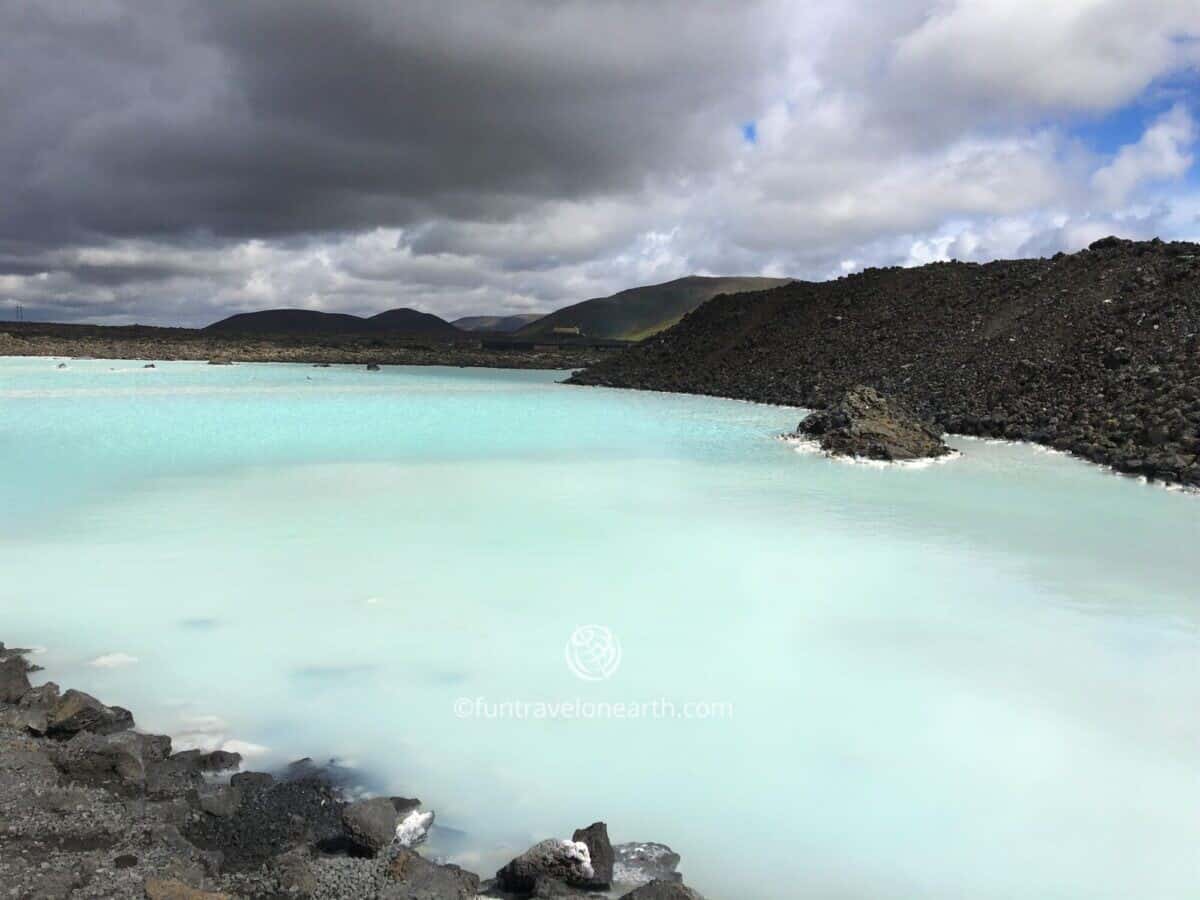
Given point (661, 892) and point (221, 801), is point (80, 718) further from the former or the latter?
point (661, 892)

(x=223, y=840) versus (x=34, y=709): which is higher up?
(x=34, y=709)

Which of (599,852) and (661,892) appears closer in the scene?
(661,892)

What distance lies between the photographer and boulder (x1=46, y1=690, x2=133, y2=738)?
459 cm

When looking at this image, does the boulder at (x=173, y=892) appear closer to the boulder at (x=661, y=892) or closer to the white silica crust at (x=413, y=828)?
the white silica crust at (x=413, y=828)

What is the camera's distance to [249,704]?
17.0 feet

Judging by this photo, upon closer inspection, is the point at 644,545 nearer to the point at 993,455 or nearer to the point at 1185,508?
the point at 1185,508

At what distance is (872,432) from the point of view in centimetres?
1750

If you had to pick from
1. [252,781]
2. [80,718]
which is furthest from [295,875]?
[80,718]

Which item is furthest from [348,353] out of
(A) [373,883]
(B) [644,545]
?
(A) [373,883]

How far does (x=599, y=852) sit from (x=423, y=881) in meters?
0.73

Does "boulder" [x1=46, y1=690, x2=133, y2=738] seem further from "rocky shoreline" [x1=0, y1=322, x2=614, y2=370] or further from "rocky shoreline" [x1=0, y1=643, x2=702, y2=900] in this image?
"rocky shoreline" [x1=0, y1=322, x2=614, y2=370]

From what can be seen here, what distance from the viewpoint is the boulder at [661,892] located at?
314 centimetres

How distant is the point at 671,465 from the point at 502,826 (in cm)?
1236

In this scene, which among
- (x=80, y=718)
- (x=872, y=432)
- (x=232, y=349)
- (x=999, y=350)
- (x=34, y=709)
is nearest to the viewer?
(x=80, y=718)
